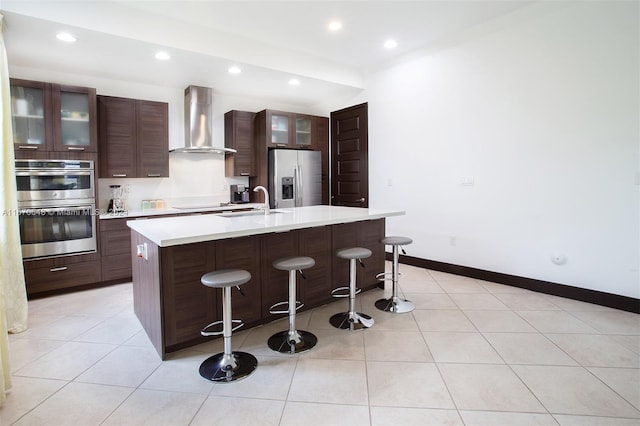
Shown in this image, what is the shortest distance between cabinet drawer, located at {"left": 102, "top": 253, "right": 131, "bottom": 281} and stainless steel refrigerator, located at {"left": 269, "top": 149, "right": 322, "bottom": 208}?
2.26 metres

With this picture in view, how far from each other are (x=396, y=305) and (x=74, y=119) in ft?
13.5

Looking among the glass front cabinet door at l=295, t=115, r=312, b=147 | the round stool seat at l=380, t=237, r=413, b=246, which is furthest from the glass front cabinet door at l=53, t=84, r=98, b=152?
the round stool seat at l=380, t=237, r=413, b=246

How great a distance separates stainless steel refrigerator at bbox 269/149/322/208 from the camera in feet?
18.1

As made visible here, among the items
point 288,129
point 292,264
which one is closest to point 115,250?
point 292,264

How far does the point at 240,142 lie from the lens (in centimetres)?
549

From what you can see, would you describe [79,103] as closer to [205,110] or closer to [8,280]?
[205,110]

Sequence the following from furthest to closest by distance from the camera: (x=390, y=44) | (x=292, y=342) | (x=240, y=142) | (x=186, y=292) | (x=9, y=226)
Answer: (x=240, y=142)
(x=390, y=44)
(x=9, y=226)
(x=292, y=342)
(x=186, y=292)

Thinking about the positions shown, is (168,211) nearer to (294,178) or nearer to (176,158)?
(176,158)

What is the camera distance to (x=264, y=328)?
2859 mm

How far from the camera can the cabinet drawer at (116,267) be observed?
4.05 m

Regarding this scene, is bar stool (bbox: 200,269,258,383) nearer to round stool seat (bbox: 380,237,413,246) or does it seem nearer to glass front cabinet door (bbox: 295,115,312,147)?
round stool seat (bbox: 380,237,413,246)

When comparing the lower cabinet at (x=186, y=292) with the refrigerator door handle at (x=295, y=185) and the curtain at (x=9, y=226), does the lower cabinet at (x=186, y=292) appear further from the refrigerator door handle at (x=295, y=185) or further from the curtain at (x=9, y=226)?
the refrigerator door handle at (x=295, y=185)

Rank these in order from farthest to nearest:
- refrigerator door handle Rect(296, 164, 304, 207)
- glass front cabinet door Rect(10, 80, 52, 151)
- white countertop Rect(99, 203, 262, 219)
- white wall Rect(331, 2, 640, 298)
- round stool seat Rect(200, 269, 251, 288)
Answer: refrigerator door handle Rect(296, 164, 304, 207)
white countertop Rect(99, 203, 262, 219)
glass front cabinet door Rect(10, 80, 52, 151)
white wall Rect(331, 2, 640, 298)
round stool seat Rect(200, 269, 251, 288)

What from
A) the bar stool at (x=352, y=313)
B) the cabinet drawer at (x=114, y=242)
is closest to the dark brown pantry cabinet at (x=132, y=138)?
the cabinet drawer at (x=114, y=242)
